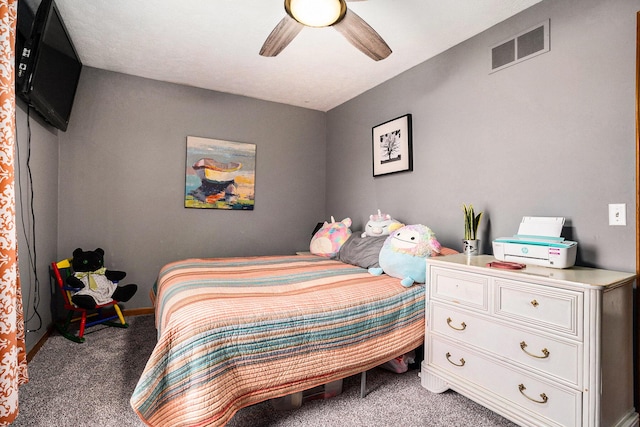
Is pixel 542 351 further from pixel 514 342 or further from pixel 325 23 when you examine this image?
pixel 325 23

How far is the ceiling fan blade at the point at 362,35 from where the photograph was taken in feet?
5.98

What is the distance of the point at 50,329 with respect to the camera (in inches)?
108

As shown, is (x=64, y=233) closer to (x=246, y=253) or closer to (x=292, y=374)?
(x=246, y=253)

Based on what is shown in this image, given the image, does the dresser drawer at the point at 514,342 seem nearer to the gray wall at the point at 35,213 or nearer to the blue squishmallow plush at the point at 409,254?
the blue squishmallow plush at the point at 409,254

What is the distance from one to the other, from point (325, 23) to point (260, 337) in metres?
1.71

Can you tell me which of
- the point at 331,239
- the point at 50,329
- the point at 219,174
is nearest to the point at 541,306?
the point at 331,239

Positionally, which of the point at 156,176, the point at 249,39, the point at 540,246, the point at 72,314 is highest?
the point at 249,39

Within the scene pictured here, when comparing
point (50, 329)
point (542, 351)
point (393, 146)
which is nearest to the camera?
point (542, 351)

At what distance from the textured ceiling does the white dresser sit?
172 cm

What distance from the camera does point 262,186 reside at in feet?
12.8

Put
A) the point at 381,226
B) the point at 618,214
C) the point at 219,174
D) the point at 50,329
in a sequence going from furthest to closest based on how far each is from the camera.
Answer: the point at 219,174
the point at 381,226
the point at 50,329
the point at 618,214

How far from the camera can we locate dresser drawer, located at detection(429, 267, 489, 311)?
5.66 ft

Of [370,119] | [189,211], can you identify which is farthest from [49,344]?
[370,119]

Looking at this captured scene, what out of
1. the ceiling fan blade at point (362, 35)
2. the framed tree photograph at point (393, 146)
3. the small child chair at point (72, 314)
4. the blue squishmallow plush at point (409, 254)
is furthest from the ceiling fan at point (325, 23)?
the small child chair at point (72, 314)
